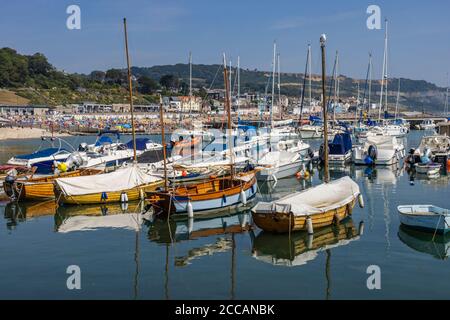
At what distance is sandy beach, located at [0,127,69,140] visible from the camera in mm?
90950

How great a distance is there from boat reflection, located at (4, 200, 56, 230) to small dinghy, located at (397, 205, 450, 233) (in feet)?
59.7

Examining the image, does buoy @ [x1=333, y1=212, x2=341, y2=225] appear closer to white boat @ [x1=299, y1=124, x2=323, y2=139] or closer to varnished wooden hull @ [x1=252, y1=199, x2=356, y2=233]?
varnished wooden hull @ [x1=252, y1=199, x2=356, y2=233]

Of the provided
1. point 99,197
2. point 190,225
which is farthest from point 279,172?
point 190,225

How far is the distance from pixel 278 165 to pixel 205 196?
1378 centimetres

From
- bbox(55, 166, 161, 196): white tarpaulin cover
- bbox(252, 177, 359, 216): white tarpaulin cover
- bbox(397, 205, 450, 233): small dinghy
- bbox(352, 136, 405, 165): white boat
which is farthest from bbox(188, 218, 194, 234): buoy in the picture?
bbox(352, 136, 405, 165): white boat

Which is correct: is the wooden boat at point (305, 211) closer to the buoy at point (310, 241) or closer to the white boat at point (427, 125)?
the buoy at point (310, 241)

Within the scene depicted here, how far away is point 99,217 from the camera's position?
26.1m

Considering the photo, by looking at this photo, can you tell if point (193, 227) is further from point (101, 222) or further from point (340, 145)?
point (340, 145)

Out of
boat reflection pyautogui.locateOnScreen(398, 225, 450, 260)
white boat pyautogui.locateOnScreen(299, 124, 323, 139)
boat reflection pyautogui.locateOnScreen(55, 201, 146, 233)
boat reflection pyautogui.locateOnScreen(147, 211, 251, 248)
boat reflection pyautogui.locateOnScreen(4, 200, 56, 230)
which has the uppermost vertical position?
boat reflection pyautogui.locateOnScreen(398, 225, 450, 260)

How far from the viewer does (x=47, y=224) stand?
982 inches

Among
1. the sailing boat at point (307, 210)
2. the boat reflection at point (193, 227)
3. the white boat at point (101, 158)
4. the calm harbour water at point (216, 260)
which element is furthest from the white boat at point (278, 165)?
the sailing boat at point (307, 210)

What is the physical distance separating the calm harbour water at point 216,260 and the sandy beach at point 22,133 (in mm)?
70520

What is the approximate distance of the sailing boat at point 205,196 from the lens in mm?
24438
